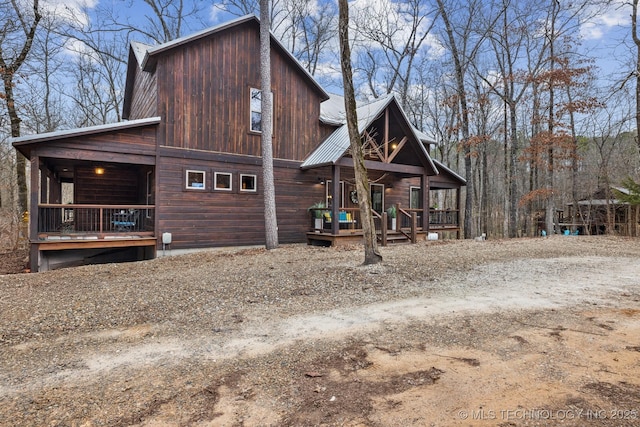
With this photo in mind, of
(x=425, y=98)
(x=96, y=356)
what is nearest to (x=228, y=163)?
(x=96, y=356)

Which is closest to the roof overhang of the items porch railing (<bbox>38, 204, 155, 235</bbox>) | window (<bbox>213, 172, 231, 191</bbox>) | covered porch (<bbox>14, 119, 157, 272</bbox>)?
covered porch (<bbox>14, 119, 157, 272</bbox>)

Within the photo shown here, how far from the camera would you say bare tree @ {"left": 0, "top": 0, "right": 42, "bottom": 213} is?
1368cm

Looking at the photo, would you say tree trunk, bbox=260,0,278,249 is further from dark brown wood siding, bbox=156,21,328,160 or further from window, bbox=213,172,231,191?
window, bbox=213,172,231,191

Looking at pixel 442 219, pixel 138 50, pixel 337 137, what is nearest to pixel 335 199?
pixel 337 137

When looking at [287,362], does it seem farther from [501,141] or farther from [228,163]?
[501,141]

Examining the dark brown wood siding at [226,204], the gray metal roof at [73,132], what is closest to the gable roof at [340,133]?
the dark brown wood siding at [226,204]

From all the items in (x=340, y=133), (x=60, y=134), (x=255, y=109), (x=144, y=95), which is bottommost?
(x=60, y=134)

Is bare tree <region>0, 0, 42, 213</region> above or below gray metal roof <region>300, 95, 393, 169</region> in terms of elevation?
above

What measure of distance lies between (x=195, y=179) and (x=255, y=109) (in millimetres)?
3410

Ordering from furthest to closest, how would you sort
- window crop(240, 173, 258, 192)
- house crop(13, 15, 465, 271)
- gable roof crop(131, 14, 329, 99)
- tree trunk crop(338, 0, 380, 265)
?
window crop(240, 173, 258, 192), gable roof crop(131, 14, 329, 99), house crop(13, 15, 465, 271), tree trunk crop(338, 0, 380, 265)

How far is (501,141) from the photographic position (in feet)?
91.1

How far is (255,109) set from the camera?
12.6 metres

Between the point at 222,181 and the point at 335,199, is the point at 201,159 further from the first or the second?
the point at 335,199

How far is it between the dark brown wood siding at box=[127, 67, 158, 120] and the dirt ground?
6899 millimetres
